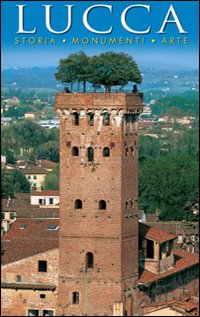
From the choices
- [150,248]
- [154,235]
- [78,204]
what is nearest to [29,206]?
[154,235]

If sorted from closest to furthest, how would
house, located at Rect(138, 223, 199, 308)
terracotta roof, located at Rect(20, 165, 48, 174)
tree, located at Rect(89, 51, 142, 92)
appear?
1. tree, located at Rect(89, 51, 142, 92)
2. house, located at Rect(138, 223, 199, 308)
3. terracotta roof, located at Rect(20, 165, 48, 174)

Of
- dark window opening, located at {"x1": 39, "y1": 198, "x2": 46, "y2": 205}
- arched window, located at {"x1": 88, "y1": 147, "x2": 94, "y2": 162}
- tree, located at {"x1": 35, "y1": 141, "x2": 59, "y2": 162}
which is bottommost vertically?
dark window opening, located at {"x1": 39, "y1": 198, "x2": 46, "y2": 205}

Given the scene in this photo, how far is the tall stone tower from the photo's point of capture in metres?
42.8

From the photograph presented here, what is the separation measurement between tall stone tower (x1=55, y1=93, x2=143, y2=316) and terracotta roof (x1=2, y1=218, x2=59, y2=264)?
1541 millimetres

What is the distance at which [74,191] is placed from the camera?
142 ft

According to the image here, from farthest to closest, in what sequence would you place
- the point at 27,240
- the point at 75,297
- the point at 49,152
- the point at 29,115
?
1. the point at 29,115
2. the point at 49,152
3. the point at 27,240
4. the point at 75,297

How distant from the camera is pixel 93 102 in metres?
42.8

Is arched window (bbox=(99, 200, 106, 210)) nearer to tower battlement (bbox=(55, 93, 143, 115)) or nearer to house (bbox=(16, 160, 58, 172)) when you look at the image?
tower battlement (bbox=(55, 93, 143, 115))

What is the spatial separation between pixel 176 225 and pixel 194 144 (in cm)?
5477

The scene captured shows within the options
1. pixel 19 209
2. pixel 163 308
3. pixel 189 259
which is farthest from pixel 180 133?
pixel 163 308

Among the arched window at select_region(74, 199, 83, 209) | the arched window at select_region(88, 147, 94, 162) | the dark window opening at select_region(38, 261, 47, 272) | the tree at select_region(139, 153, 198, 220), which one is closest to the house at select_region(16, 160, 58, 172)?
the tree at select_region(139, 153, 198, 220)

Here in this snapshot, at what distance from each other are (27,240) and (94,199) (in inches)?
149

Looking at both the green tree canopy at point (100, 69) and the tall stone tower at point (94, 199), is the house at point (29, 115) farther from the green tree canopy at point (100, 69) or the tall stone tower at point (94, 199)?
the tall stone tower at point (94, 199)

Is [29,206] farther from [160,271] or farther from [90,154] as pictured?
[90,154]
